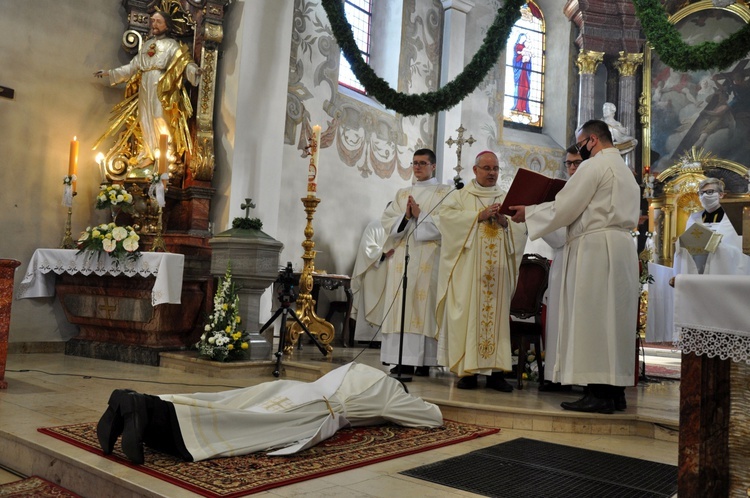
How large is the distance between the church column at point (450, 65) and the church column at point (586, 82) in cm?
366

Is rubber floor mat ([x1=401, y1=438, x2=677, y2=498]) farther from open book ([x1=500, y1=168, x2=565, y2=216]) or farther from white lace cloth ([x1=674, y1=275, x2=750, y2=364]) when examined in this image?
open book ([x1=500, y1=168, x2=565, y2=216])

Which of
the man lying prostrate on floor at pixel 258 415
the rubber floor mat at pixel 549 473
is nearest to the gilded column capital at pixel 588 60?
the man lying prostrate on floor at pixel 258 415

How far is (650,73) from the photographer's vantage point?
1556cm

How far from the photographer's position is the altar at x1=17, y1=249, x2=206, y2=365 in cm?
648

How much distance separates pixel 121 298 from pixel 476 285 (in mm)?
3523

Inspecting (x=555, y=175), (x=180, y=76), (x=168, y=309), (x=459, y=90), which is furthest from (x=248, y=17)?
(x=555, y=175)

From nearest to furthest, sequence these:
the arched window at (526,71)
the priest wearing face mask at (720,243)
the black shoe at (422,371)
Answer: the black shoe at (422,371), the priest wearing face mask at (720,243), the arched window at (526,71)

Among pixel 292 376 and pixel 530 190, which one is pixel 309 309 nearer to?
pixel 292 376

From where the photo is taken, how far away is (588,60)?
15.3m

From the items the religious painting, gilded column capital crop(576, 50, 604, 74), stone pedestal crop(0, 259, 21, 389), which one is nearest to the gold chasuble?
stone pedestal crop(0, 259, 21, 389)

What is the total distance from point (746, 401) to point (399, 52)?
985 cm

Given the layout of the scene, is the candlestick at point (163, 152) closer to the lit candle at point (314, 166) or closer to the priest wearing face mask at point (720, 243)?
the lit candle at point (314, 166)

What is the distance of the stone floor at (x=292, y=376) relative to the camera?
2912 millimetres

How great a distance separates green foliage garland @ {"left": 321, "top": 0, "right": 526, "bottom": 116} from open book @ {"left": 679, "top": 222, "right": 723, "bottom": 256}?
9.47 feet
